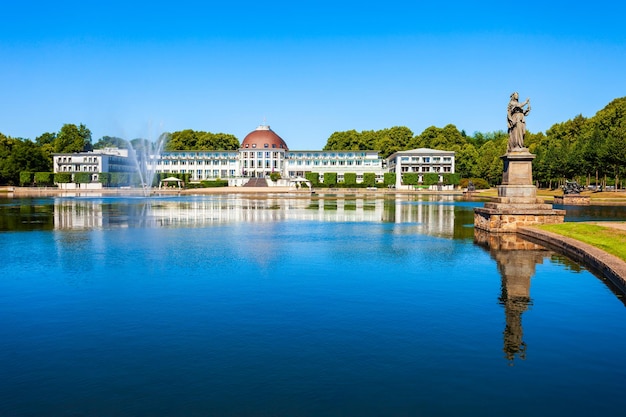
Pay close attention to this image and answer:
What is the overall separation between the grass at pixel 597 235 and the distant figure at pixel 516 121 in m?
4.69

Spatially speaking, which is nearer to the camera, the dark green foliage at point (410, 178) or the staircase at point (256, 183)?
the dark green foliage at point (410, 178)

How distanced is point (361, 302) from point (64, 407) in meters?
7.34

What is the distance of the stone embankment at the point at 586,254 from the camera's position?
14.9 metres

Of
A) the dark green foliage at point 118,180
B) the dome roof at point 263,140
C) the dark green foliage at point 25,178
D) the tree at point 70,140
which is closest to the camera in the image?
the dark green foliage at point 25,178

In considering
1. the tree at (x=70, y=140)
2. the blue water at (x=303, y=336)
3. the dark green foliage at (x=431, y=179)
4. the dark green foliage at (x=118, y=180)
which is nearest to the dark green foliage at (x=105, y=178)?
the dark green foliage at (x=118, y=180)

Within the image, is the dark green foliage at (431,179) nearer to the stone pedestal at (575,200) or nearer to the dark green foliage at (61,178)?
the stone pedestal at (575,200)

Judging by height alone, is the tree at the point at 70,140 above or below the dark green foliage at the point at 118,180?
above

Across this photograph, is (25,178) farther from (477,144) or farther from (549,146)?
(477,144)

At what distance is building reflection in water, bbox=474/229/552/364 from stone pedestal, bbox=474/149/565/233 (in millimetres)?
843

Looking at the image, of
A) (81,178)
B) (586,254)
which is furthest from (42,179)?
(586,254)

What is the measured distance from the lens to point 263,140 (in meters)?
152

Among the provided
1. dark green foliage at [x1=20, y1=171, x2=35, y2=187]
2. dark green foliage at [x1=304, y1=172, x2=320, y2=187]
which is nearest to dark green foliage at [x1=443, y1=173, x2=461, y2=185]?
dark green foliage at [x1=304, y1=172, x2=320, y2=187]

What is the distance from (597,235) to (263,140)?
13457 cm

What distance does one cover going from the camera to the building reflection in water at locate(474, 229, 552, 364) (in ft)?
33.0
